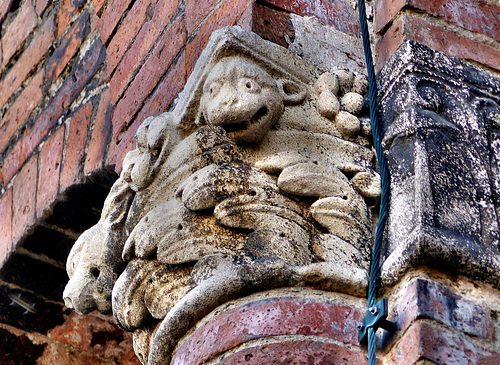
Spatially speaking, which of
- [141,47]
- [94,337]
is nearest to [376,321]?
[141,47]

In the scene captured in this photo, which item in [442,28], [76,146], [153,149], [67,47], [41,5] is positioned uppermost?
[41,5]

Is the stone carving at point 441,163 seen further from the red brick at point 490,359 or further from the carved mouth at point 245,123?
the carved mouth at point 245,123

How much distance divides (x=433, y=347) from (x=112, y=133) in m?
1.42

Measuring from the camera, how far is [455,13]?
218 centimetres

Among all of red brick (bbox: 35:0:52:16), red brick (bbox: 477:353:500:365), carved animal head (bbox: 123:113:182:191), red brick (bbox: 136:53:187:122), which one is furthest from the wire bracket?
red brick (bbox: 35:0:52:16)

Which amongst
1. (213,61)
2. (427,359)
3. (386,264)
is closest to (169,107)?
(213,61)

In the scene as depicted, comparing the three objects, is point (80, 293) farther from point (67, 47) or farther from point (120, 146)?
point (67, 47)

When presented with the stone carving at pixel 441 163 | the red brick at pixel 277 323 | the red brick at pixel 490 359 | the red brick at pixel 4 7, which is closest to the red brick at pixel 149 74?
the stone carving at pixel 441 163

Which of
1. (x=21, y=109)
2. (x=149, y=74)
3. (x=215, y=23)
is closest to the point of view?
(x=215, y=23)

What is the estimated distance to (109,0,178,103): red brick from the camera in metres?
2.53

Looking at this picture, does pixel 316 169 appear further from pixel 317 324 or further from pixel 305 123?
pixel 317 324

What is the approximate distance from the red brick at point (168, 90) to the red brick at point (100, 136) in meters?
0.30

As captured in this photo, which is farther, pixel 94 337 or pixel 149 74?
pixel 94 337

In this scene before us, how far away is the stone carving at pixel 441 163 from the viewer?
1659 mm
